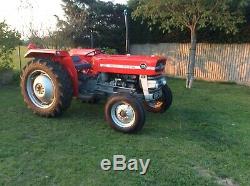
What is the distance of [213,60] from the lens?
1094 cm

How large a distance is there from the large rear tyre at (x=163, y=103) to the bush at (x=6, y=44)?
486cm

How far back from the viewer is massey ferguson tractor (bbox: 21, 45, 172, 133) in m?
5.22

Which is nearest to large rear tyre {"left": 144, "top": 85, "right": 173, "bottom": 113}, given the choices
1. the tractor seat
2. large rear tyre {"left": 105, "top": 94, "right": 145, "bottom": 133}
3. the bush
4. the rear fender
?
large rear tyre {"left": 105, "top": 94, "right": 145, "bottom": 133}

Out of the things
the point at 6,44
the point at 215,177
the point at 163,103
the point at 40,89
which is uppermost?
the point at 6,44

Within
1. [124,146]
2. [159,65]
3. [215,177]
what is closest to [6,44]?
[159,65]

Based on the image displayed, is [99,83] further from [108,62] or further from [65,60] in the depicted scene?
[65,60]

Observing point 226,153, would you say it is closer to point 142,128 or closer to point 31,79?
point 142,128

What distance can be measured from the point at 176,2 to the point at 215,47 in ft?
9.27

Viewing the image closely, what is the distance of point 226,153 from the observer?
442cm

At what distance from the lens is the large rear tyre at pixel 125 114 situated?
16.4 feet

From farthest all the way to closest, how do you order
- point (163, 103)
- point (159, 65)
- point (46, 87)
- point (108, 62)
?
point (163, 103) → point (46, 87) → point (108, 62) → point (159, 65)

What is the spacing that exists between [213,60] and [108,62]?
6.09 meters

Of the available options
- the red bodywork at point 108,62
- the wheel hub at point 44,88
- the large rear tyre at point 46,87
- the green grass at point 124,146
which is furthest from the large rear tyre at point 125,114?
the wheel hub at point 44,88

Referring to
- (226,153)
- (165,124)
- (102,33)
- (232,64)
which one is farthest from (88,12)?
(226,153)
